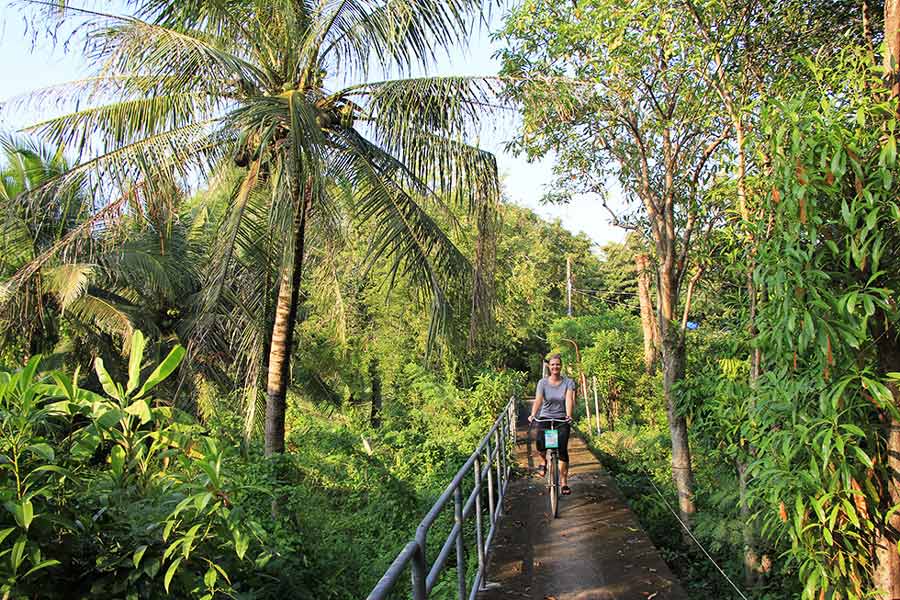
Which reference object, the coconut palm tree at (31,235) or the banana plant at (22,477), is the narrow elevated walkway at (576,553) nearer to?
the banana plant at (22,477)

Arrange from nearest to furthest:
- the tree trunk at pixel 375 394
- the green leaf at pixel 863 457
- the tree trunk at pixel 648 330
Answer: the green leaf at pixel 863 457 < the tree trunk at pixel 648 330 < the tree trunk at pixel 375 394

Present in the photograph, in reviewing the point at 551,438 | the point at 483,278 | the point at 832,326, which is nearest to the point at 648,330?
the point at 483,278

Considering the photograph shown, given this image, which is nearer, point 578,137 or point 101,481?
point 101,481

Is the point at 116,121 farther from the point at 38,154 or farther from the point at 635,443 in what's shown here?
the point at 635,443

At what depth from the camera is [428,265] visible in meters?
8.47

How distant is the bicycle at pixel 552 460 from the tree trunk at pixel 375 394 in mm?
11435

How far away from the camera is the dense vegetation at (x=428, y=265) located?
10.5 feet

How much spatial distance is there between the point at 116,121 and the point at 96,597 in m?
6.86

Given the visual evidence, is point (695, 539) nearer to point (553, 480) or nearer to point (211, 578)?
point (553, 480)

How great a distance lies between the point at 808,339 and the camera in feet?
12.0

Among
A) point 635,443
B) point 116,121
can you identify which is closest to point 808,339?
point 116,121

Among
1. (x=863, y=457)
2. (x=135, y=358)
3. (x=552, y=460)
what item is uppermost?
(x=135, y=358)

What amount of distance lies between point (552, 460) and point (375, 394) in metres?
15.6

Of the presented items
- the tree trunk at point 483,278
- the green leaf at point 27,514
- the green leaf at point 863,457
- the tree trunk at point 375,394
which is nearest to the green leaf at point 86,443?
the green leaf at point 27,514
